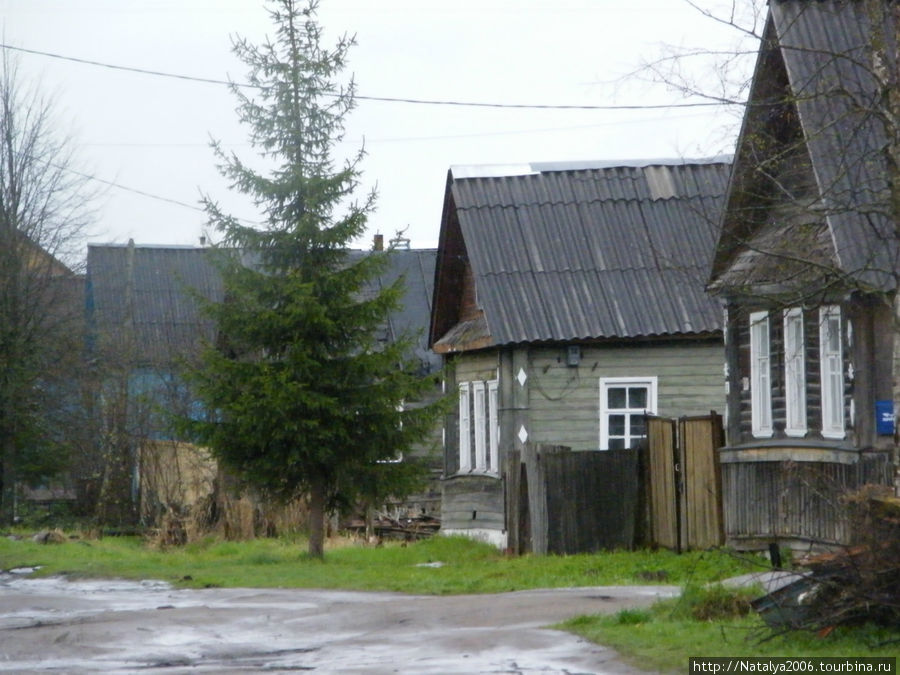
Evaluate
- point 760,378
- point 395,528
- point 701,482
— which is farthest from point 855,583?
point 395,528

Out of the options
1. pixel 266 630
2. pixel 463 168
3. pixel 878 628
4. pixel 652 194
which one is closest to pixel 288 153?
pixel 463 168

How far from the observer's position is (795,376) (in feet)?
57.2

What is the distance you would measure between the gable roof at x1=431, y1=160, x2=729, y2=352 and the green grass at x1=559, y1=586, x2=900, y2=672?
12.1 metres

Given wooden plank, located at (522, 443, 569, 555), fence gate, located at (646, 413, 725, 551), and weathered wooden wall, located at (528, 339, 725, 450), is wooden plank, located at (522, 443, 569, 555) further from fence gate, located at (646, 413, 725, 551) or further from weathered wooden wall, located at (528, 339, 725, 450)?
weathered wooden wall, located at (528, 339, 725, 450)

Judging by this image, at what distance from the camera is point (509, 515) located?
864 inches

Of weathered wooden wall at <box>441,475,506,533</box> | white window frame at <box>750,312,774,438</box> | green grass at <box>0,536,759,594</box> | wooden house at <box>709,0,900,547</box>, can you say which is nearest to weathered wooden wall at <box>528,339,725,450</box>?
weathered wooden wall at <box>441,475,506,533</box>

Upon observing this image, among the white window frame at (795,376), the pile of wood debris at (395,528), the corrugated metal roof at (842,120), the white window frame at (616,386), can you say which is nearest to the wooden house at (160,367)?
the pile of wood debris at (395,528)

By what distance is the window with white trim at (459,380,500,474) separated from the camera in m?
25.8

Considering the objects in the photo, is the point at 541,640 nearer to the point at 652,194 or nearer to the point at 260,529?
the point at 652,194

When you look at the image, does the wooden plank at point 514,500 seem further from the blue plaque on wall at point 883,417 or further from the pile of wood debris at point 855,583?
the pile of wood debris at point 855,583

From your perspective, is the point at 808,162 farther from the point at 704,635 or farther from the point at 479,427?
the point at 479,427

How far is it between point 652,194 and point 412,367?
23.3 ft

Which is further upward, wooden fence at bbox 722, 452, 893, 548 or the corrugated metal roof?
the corrugated metal roof

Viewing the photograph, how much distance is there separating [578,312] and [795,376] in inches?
282
